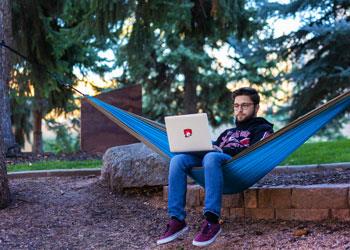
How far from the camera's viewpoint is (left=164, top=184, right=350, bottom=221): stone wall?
10.5ft

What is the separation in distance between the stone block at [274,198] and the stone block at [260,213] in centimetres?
3

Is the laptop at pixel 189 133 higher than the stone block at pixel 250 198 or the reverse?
higher

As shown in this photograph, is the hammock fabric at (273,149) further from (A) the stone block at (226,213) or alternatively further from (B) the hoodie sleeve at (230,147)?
(A) the stone block at (226,213)

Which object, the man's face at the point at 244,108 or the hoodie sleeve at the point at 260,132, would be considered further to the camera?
the man's face at the point at 244,108

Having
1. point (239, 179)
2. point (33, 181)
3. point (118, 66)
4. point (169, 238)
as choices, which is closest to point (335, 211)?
point (239, 179)

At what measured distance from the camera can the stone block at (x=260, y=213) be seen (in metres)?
3.53

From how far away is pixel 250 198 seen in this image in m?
3.65

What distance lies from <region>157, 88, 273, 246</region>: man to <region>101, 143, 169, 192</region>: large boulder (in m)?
0.89

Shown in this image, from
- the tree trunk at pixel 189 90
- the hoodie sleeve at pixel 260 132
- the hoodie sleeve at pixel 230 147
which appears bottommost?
the hoodie sleeve at pixel 230 147

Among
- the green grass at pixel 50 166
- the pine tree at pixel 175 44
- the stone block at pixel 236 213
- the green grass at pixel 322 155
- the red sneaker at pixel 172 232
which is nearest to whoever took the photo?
the red sneaker at pixel 172 232

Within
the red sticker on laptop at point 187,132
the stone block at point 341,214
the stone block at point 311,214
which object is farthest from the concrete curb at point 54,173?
the stone block at point 341,214

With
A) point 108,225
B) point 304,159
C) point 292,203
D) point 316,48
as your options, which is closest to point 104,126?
point 304,159

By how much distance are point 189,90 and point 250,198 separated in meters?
6.60

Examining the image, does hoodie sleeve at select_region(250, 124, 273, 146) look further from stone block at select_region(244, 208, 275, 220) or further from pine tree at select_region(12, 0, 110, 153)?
pine tree at select_region(12, 0, 110, 153)
